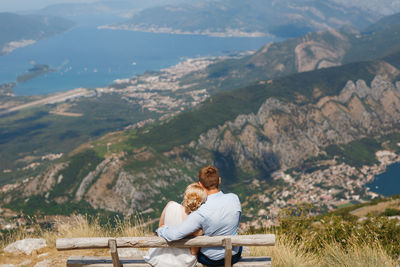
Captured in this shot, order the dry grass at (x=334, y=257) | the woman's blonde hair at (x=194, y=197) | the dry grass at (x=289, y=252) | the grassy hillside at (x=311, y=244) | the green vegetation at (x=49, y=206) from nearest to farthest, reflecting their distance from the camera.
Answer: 1. the woman's blonde hair at (x=194, y=197)
2. the dry grass at (x=334, y=257)
3. the dry grass at (x=289, y=252)
4. the grassy hillside at (x=311, y=244)
5. the green vegetation at (x=49, y=206)

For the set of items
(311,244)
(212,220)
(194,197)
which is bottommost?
(311,244)

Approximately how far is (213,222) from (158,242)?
1.37 meters

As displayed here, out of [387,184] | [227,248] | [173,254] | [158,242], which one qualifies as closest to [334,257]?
[227,248]

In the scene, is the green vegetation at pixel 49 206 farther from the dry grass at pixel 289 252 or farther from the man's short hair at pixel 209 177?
the man's short hair at pixel 209 177

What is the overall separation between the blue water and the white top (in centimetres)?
19490

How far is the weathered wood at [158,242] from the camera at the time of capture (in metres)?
6.93

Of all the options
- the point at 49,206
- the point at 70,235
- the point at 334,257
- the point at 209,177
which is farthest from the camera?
the point at 49,206

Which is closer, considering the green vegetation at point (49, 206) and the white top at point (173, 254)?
the white top at point (173, 254)

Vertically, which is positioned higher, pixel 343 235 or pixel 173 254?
pixel 173 254

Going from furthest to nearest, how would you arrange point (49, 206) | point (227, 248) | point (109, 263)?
1. point (49, 206)
2. point (109, 263)
3. point (227, 248)

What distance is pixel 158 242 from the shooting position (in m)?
7.11

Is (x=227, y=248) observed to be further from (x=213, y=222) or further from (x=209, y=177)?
(x=209, y=177)

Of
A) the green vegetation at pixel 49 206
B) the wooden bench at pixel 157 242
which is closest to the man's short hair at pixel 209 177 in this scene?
the wooden bench at pixel 157 242

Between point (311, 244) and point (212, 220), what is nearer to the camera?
point (212, 220)
